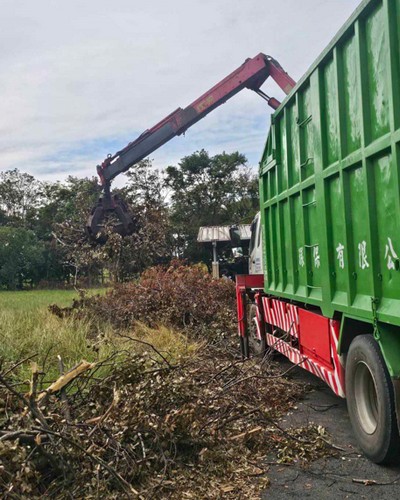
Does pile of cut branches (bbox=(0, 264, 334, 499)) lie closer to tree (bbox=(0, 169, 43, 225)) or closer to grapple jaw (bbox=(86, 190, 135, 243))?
grapple jaw (bbox=(86, 190, 135, 243))

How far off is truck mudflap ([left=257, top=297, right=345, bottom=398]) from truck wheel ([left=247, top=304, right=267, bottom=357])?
238mm

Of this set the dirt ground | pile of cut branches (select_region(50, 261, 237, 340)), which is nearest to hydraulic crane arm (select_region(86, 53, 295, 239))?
pile of cut branches (select_region(50, 261, 237, 340))

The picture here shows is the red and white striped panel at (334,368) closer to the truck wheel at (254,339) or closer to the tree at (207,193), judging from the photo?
the truck wheel at (254,339)

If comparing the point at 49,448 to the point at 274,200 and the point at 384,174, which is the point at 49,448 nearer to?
the point at 384,174

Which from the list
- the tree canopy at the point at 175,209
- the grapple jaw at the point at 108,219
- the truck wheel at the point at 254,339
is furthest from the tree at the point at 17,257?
the truck wheel at the point at 254,339

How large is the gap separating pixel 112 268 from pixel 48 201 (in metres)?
24.5

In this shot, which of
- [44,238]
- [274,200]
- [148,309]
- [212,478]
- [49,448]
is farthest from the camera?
[44,238]

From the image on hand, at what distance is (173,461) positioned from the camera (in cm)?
418

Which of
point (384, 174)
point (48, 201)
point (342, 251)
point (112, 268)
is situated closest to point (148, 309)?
point (342, 251)

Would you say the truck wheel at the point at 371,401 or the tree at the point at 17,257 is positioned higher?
the tree at the point at 17,257

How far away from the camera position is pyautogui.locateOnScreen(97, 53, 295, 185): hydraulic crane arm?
13656mm

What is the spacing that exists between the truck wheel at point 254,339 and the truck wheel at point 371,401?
399cm

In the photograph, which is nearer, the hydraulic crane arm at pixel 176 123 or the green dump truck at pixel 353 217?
the green dump truck at pixel 353 217

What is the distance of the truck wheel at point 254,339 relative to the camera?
8.76 meters
